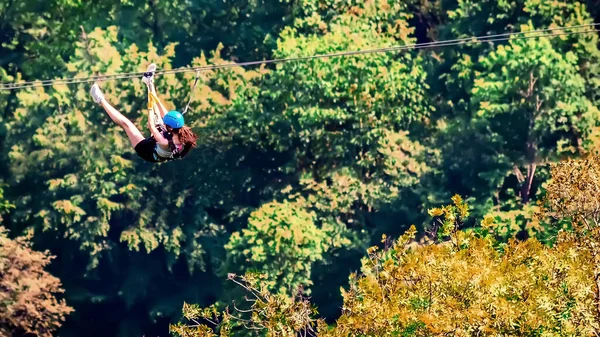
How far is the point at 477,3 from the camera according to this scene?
38812 millimetres

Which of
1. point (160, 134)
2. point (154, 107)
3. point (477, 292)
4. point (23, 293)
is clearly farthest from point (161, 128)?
point (23, 293)

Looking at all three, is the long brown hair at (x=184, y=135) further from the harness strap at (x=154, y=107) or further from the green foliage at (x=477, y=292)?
the green foliage at (x=477, y=292)

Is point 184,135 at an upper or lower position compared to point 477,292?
upper

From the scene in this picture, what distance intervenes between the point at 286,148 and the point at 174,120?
2376cm

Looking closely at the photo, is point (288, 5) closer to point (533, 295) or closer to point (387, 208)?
point (387, 208)

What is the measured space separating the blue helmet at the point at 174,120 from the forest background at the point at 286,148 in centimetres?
2006

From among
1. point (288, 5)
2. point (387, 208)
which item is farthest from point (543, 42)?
point (288, 5)

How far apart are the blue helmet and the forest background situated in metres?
20.1

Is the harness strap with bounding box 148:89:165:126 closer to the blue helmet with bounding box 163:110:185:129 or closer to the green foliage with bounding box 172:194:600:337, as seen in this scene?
the blue helmet with bounding box 163:110:185:129

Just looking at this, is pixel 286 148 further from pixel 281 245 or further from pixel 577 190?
pixel 577 190

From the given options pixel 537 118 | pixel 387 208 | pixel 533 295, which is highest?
pixel 533 295

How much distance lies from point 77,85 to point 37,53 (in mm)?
3982

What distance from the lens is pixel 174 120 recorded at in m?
13.5

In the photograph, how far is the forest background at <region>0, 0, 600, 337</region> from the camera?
35625 millimetres
